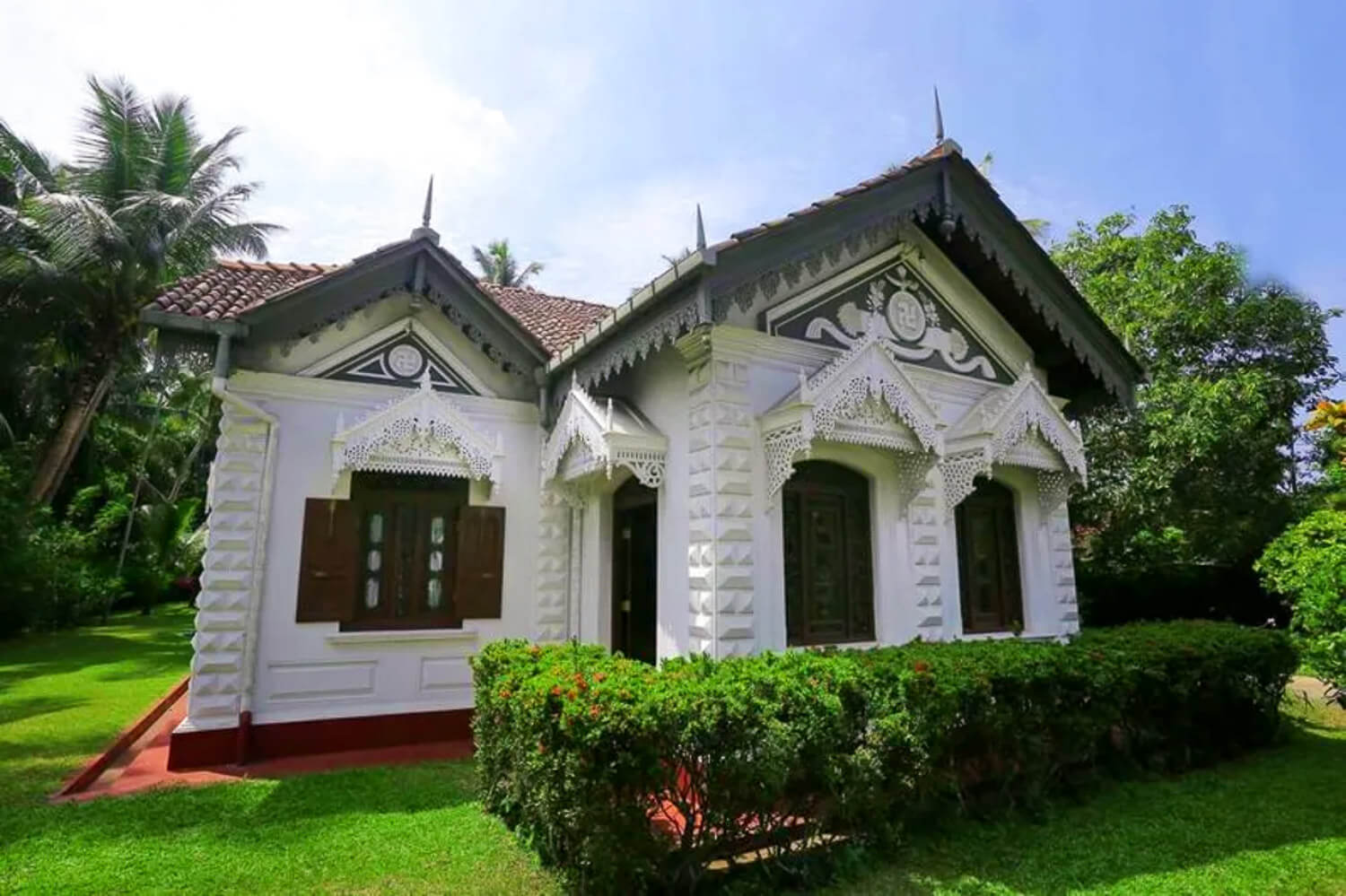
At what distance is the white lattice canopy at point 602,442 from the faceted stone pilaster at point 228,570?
301 centimetres

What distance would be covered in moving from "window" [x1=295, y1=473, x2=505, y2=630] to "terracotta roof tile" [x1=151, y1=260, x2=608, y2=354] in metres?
2.12

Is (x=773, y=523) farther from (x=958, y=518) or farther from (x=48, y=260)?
(x=48, y=260)

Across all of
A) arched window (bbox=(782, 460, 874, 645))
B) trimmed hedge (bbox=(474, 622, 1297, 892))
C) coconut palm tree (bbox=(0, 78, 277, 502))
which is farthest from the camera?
coconut palm tree (bbox=(0, 78, 277, 502))

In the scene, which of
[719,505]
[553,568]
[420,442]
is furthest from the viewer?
[553,568]

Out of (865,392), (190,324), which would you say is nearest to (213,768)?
(190,324)

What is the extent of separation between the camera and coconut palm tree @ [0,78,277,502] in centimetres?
1656

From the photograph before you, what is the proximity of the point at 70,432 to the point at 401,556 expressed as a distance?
620 inches

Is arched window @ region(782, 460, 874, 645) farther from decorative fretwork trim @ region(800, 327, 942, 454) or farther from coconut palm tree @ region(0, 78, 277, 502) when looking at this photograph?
coconut palm tree @ region(0, 78, 277, 502)

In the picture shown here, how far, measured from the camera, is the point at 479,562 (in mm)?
8125

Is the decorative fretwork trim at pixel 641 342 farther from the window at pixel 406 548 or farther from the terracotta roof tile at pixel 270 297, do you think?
the window at pixel 406 548

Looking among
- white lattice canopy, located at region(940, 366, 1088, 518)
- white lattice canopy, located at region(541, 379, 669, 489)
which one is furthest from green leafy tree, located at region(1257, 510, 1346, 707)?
white lattice canopy, located at region(541, 379, 669, 489)

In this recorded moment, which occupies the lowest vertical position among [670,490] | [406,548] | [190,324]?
[406,548]

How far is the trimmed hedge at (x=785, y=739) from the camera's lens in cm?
378

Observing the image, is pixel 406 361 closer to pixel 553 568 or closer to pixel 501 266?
pixel 553 568
